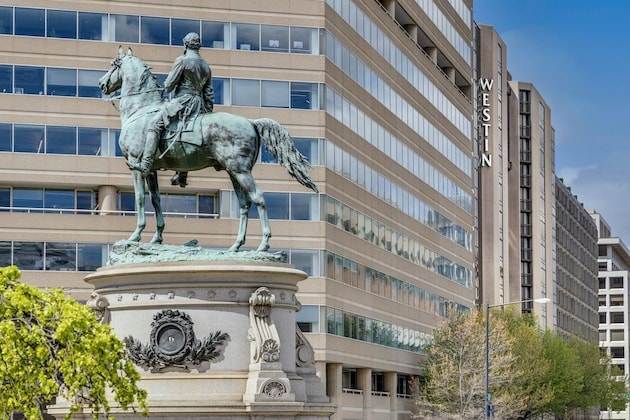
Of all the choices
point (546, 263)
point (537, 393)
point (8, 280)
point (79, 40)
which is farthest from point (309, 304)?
point (546, 263)

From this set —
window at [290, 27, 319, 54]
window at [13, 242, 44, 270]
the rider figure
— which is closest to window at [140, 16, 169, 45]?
window at [290, 27, 319, 54]

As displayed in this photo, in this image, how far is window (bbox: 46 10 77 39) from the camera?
70.6 meters

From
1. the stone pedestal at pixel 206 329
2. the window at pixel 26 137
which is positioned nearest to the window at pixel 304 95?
the window at pixel 26 137

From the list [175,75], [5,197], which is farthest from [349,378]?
[175,75]

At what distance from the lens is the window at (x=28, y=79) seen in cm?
7019

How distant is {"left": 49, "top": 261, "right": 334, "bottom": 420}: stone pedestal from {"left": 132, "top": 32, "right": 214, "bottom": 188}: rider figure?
260 centimetres

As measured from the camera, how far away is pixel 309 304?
2867 inches

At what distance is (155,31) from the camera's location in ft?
237

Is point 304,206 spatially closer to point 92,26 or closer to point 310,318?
point 310,318

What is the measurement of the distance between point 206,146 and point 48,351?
8636mm

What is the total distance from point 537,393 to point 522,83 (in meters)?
71.4

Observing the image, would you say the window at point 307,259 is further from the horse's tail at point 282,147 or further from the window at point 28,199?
the horse's tail at point 282,147

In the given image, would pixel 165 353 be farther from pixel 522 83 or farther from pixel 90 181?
pixel 522 83

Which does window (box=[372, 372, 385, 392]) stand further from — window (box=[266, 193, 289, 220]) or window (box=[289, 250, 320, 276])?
window (box=[266, 193, 289, 220])
